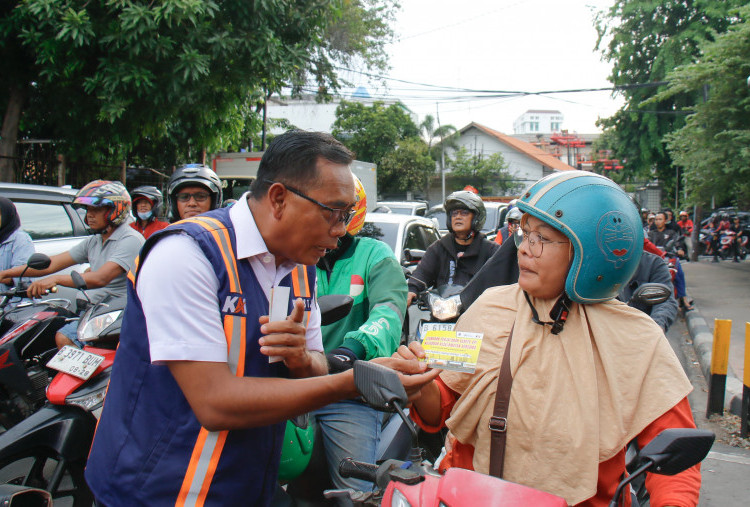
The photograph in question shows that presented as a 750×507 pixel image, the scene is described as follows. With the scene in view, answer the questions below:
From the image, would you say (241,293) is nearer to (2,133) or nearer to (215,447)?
(215,447)

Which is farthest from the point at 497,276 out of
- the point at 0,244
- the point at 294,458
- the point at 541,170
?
the point at 541,170

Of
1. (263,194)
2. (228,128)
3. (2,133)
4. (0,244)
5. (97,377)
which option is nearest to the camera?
(263,194)

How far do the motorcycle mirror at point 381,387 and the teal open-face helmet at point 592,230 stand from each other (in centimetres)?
77

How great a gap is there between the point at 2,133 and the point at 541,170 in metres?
45.1

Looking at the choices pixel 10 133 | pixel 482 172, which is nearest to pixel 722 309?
pixel 10 133

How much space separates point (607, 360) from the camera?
1872 millimetres

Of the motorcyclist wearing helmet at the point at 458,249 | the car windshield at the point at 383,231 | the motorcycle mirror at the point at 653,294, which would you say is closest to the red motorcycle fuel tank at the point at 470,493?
the motorcycle mirror at the point at 653,294

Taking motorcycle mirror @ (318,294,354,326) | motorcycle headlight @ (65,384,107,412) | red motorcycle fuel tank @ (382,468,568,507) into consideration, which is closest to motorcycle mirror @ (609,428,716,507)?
red motorcycle fuel tank @ (382,468,568,507)

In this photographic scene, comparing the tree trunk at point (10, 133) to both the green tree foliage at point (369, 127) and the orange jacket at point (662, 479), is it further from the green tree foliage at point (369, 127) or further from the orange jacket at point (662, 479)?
A: the green tree foliage at point (369, 127)

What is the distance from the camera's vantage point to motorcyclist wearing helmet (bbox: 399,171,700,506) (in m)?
1.80

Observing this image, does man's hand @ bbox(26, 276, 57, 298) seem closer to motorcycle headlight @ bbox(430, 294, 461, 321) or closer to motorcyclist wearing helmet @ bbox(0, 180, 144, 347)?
motorcyclist wearing helmet @ bbox(0, 180, 144, 347)

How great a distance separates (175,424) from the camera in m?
1.57

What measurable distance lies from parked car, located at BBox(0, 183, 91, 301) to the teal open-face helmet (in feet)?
18.4

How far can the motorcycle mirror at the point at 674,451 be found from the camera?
1.48 m
